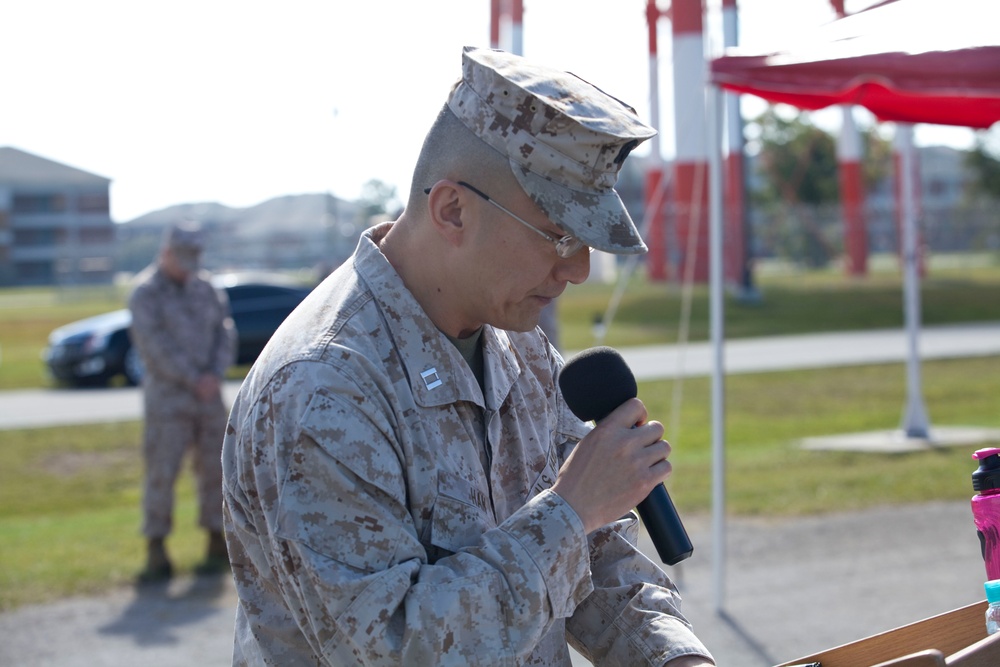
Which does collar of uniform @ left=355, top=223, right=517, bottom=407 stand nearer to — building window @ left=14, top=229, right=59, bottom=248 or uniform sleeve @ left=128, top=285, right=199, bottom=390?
uniform sleeve @ left=128, top=285, right=199, bottom=390

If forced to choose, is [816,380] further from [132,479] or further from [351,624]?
[351,624]

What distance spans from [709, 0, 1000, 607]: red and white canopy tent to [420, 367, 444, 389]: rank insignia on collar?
12.4ft

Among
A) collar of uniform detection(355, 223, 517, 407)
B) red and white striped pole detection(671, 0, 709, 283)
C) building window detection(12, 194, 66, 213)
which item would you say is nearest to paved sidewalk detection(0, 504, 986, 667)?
collar of uniform detection(355, 223, 517, 407)

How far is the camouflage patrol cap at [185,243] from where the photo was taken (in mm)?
7398

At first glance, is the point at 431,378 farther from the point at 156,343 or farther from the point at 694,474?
the point at 694,474

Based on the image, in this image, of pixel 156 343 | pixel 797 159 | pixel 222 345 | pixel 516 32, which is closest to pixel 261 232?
pixel 797 159

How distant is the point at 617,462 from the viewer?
6.15ft

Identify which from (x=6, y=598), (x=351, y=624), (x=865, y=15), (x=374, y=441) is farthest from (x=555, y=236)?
(x=6, y=598)

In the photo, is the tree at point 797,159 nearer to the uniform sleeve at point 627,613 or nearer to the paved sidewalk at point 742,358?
the paved sidewalk at point 742,358

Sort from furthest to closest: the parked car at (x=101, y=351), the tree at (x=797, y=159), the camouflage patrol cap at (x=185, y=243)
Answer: the tree at (x=797, y=159), the parked car at (x=101, y=351), the camouflage patrol cap at (x=185, y=243)

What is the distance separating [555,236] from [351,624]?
2.30ft

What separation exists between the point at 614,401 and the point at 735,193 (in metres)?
28.8

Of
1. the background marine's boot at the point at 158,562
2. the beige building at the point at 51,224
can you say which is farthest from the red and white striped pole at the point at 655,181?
the background marine's boot at the point at 158,562

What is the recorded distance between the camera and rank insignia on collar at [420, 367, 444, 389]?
1.91 metres
